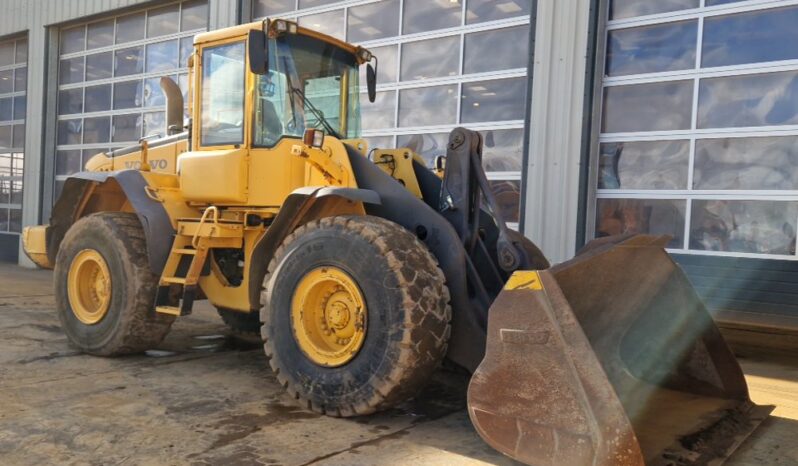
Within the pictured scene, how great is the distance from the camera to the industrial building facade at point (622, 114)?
7023 millimetres

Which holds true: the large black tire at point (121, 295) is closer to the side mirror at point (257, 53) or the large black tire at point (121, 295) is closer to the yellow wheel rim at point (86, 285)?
the yellow wheel rim at point (86, 285)

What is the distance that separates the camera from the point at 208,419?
3.86 meters

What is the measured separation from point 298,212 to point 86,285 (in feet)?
8.09

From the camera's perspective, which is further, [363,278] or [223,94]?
[223,94]

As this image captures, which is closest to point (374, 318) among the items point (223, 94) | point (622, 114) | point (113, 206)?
point (223, 94)

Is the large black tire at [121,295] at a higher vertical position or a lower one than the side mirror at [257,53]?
lower

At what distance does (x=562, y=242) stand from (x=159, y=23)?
901 centimetres

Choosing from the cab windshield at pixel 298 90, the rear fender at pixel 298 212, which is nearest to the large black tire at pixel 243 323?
the rear fender at pixel 298 212

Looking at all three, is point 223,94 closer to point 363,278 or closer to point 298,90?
point 298,90

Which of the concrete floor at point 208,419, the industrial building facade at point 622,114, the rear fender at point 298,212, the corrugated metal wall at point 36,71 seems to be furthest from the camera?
the corrugated metal wall at point 36,71

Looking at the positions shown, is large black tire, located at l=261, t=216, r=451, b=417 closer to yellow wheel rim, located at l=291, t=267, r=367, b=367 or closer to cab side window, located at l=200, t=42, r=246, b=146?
yellow wheel rim, located at l=291, t=267, r=367, b=367

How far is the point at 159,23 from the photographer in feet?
41.2

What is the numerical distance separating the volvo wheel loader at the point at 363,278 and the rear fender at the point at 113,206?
0.02 metres

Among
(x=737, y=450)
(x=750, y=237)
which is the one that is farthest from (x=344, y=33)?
(x=737, y=450)
